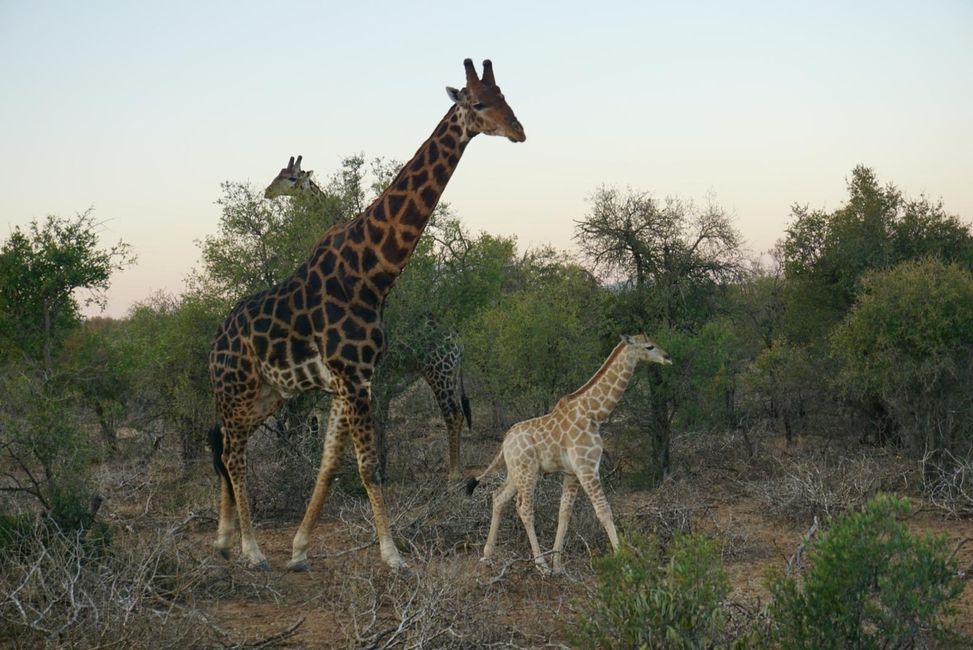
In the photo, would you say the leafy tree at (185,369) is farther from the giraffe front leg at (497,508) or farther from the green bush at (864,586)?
the green bush at (864,586)

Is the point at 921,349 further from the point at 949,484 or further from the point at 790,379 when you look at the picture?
the point at 790,379

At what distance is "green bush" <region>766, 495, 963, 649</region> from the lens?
4.81 metres

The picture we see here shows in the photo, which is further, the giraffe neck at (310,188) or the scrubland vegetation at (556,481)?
the giraffe neck at (310,188)

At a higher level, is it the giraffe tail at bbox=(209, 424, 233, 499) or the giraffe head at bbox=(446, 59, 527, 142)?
the giraffe head at bbox=(446, 59, 527, 142)

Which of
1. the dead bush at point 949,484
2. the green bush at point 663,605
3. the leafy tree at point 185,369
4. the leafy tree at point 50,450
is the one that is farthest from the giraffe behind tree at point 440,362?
Answer: the green bush at point 663,605

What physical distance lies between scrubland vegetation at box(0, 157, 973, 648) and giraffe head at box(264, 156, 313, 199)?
17.3 inches

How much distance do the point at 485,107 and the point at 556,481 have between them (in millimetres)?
4061

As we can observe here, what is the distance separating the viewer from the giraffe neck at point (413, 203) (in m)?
8.21

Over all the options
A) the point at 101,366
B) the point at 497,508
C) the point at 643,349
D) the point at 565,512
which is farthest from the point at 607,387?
the point at 101,366

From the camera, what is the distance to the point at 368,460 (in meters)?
8.12

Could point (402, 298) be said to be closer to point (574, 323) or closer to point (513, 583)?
point (574, 323)

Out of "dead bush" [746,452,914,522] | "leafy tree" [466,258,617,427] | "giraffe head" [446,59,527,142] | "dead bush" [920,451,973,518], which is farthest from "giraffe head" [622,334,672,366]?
"dead bush" [920,451,973,518]

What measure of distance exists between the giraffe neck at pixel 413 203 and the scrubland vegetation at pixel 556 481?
2.36m

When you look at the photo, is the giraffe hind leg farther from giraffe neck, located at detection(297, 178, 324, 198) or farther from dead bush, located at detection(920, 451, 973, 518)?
dead bush, located at detection(920, 451, 973, 518)
